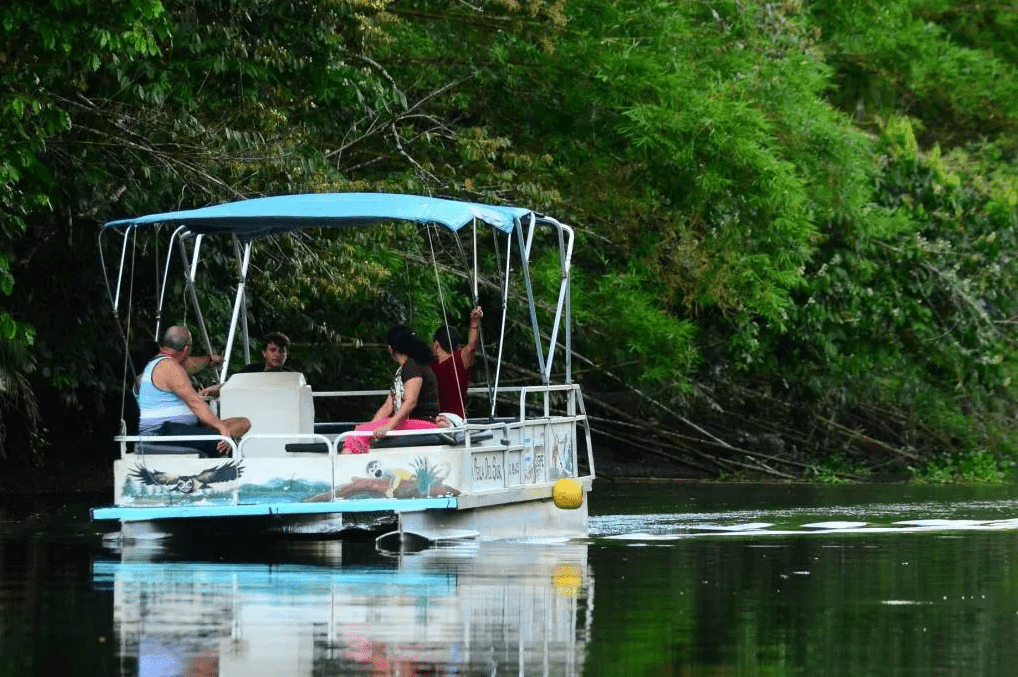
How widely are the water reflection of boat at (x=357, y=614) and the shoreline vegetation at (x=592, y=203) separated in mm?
2900

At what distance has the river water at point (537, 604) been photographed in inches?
363

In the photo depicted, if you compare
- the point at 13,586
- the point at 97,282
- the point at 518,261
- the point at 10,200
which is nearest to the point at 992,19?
the point at 518,261

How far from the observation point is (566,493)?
53.2 feet

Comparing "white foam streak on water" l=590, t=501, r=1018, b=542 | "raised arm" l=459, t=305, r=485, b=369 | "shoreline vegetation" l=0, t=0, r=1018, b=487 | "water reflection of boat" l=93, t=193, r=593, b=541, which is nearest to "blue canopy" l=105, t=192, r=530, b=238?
"water reflection of boat" l=93, t=193, r=593, b=541

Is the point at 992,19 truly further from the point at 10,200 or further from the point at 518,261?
the point at 10,200

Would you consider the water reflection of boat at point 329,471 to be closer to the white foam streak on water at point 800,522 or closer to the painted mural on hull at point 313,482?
the painted mural on hull at point 313,482

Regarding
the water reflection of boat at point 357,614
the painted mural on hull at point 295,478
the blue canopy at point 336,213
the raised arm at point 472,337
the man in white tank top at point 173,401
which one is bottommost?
the water reflection of boat at point 357,614

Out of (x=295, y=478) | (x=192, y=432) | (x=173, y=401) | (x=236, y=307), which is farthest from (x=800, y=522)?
(x=173, y=401)

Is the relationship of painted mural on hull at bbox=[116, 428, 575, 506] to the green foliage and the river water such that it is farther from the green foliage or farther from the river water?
the green foliage

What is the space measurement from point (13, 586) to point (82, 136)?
24.6 feet

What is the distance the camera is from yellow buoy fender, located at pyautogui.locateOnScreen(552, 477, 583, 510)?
16188mm

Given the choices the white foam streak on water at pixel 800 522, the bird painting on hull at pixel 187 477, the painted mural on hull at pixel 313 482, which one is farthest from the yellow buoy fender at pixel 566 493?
the bird painting on hull at pixel 187 477

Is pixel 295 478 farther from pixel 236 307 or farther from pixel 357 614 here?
pixel 357 614

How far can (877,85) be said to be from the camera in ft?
105
